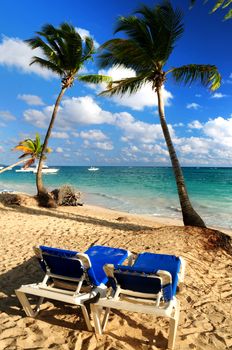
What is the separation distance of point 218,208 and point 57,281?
57.9 feet

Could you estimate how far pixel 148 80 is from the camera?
10094 mm

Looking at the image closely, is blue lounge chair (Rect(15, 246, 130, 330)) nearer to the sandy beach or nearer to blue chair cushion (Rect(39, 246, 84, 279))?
blue chair cushion (Rect(39, 246, 84, 279))

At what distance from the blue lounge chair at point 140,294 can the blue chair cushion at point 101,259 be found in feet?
1.09

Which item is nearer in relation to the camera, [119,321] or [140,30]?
[119,321]

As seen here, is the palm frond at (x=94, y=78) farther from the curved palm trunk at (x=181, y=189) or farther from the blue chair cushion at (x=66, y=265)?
the blue chair cushion at (x=66, y=265)

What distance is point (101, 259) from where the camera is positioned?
452 cm

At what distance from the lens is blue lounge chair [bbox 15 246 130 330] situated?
3443 millimetres

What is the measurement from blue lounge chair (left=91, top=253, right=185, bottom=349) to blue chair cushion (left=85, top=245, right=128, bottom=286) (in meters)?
0.33

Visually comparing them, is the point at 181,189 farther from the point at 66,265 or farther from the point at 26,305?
the point at 26,305

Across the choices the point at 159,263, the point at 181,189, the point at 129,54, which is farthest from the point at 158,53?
the point at 159,263

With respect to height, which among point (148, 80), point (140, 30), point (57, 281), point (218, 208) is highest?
point (140, 30)

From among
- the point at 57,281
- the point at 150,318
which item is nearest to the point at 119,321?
the point at 150,318

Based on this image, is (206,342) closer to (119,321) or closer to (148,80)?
(119,321)

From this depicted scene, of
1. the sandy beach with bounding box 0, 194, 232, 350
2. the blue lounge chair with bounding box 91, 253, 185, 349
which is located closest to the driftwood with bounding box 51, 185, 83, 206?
the sandy beach with bounding box 0, 194, 232, 350
